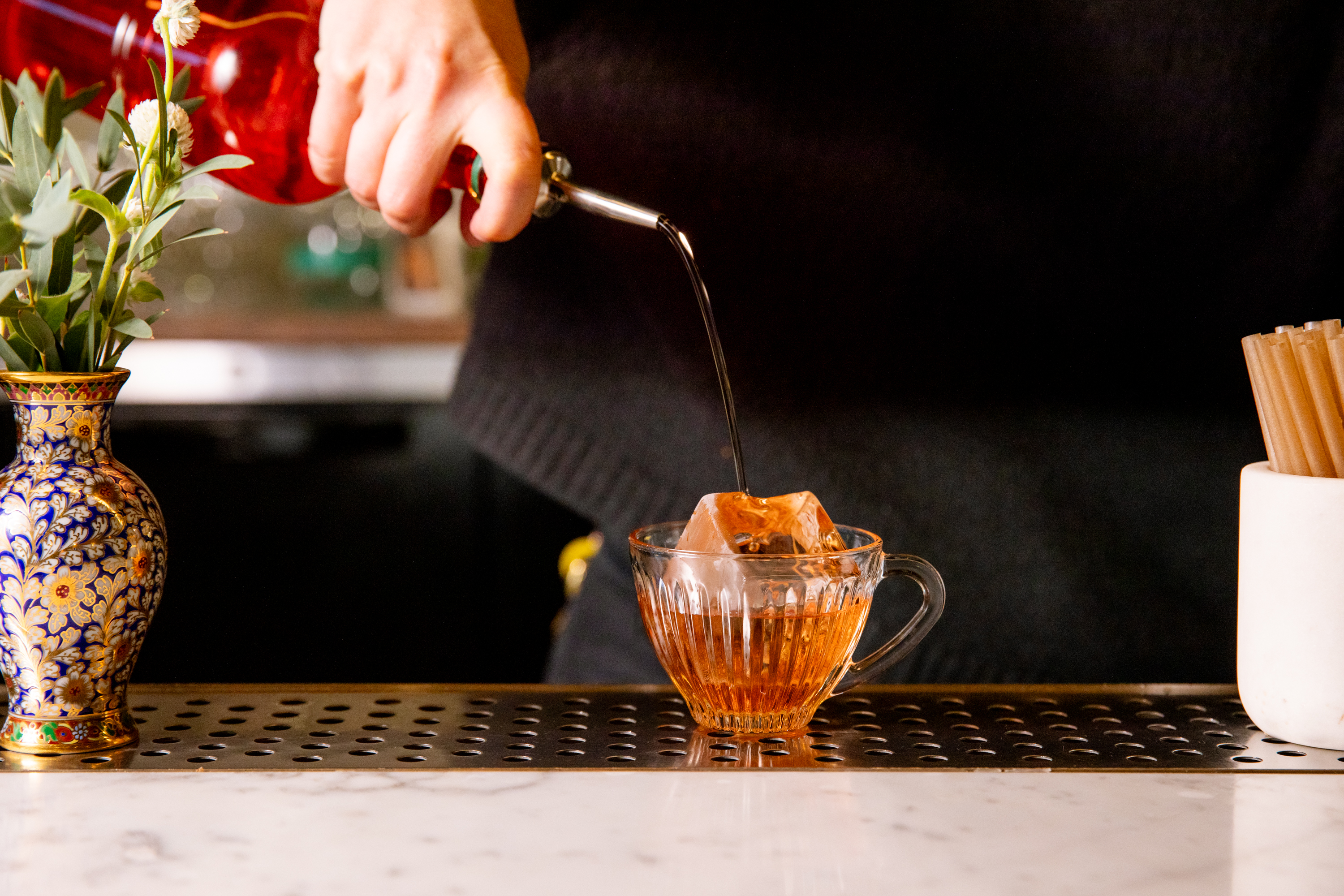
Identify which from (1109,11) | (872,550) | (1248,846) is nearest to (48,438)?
(872,550)

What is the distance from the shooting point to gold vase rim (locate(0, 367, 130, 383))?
2.05ft

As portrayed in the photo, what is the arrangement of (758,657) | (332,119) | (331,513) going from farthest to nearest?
(331,513) → (332,119) → (758,657)

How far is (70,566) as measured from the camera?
614 mm

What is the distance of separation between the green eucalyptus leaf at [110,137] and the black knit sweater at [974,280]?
1.64 feet

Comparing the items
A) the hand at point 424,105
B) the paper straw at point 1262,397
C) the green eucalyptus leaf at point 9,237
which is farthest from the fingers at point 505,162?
the paper straw at point 1262,397

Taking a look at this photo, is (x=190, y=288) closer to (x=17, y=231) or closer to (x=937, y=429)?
(x=937, y=429)

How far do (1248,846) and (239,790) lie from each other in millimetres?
433

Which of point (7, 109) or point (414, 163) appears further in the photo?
point (414, 163)

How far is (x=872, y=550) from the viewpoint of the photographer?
667 millimetres

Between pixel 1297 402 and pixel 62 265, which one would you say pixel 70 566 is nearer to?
pixel 62 265

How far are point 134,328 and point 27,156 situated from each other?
0.30ft

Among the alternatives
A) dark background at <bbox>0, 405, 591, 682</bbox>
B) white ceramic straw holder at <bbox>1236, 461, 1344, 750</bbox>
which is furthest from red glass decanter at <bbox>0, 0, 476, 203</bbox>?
dark background at <bbox>0, 405, 591, 682</bbox>

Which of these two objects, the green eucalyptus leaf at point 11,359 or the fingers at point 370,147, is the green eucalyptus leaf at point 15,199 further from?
the fingers at point 370,147

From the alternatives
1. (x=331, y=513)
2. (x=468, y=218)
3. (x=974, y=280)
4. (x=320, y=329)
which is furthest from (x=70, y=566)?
(x=320, y=329)
